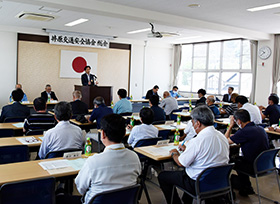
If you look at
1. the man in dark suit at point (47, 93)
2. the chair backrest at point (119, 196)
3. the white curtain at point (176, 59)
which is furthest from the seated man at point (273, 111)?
the white curtain at point (176, 59)

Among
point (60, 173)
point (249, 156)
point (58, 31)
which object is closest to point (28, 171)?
point (60, 173)


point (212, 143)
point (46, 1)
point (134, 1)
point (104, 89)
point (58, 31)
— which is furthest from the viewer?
point (58, 31)

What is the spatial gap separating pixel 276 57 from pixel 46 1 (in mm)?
8548

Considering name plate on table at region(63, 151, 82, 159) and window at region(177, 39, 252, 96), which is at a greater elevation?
window at region(177, 39, 252, 96)

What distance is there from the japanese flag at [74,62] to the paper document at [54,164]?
9.78 meters

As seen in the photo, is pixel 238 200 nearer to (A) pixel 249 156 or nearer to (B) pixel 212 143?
(A) pixel 249 156

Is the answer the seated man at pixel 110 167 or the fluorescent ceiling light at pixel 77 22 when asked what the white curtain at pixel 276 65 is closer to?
the fluorescent ceiling light at pixel 77 22

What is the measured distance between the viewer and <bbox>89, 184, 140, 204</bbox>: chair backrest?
212 centimetres

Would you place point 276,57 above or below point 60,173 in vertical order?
above

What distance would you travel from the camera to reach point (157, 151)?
141 inches

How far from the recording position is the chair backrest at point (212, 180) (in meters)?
2.86

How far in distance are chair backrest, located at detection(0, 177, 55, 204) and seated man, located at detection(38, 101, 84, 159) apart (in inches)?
44.2

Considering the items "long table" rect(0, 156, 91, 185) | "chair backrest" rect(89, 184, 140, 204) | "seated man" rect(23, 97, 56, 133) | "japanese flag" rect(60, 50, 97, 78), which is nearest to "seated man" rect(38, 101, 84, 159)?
"long table" rect(0, 156, 91, 185)

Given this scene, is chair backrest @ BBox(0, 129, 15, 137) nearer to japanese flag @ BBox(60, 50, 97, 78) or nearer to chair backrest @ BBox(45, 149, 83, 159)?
chair backrest @ BBox(45, 149, 83, 159)
